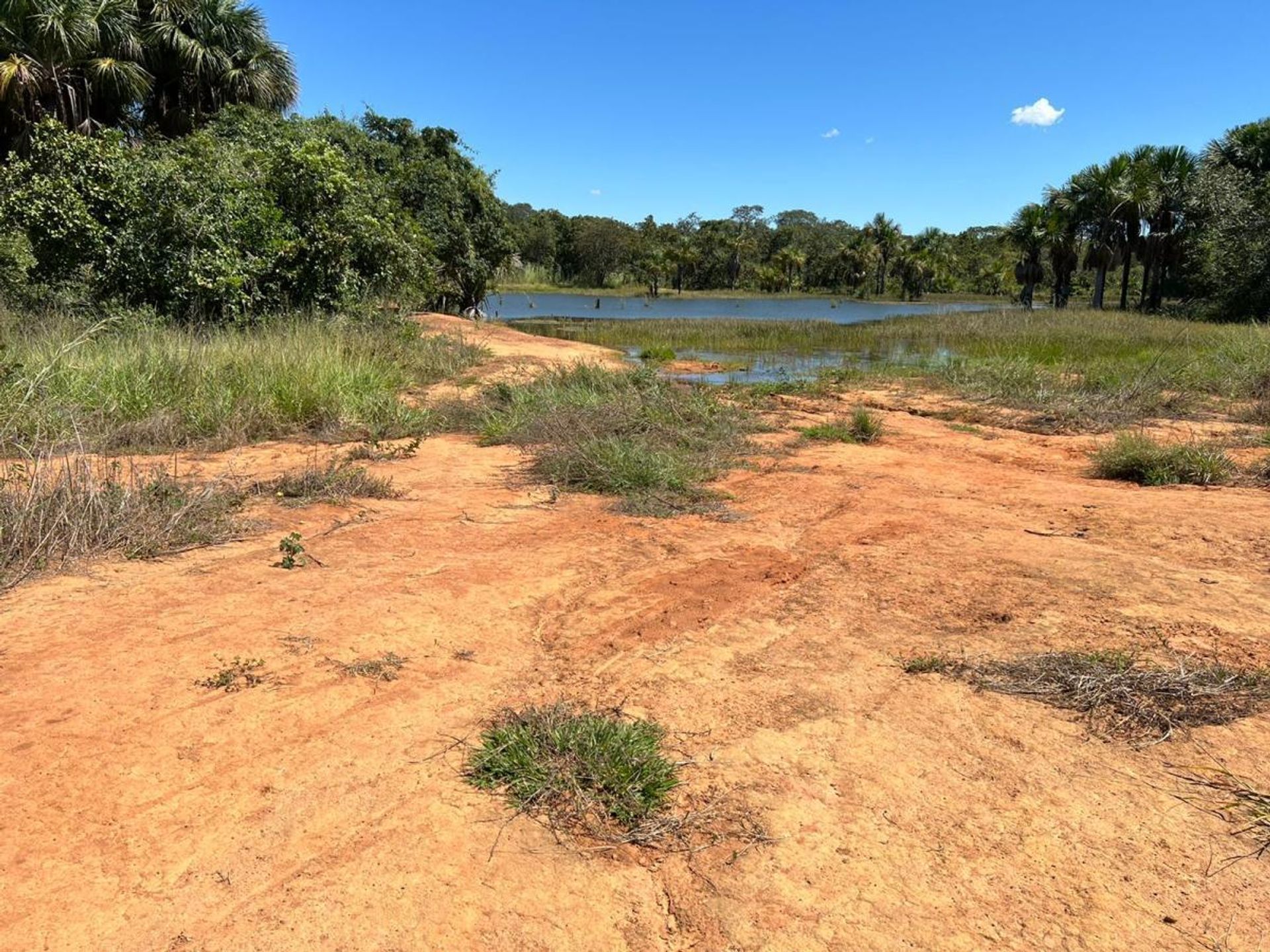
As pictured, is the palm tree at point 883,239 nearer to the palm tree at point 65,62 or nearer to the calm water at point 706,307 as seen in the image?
the calm water at point 706,307

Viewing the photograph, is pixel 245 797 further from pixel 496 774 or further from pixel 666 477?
pixel 666 477

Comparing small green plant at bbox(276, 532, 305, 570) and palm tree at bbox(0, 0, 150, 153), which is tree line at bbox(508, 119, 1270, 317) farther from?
small green plant at bbox(276, 532, 305, 570)

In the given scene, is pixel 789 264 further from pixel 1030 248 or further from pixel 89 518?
pixel 89 518

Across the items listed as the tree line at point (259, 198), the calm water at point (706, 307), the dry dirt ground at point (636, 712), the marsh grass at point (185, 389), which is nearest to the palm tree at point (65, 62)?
→ the tree line at point (259, 198)

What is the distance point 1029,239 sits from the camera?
137 feet

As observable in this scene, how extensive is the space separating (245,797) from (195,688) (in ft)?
2.84

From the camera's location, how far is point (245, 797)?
265 cm

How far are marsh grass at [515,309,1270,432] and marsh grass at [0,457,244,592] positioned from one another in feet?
33.2

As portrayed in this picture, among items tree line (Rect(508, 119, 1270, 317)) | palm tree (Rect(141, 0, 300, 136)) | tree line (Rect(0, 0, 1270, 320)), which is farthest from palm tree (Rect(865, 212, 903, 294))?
palm tree (Rect(141, 0, 300, 136))

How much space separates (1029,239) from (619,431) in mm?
41344

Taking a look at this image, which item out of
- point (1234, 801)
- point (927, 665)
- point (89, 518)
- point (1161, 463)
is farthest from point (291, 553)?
point (1161, 463)

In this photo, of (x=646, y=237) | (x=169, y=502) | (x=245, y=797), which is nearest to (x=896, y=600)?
(x=245, y=797)

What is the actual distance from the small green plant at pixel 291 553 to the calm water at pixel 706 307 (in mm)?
28076

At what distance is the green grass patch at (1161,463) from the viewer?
719 centimetres
